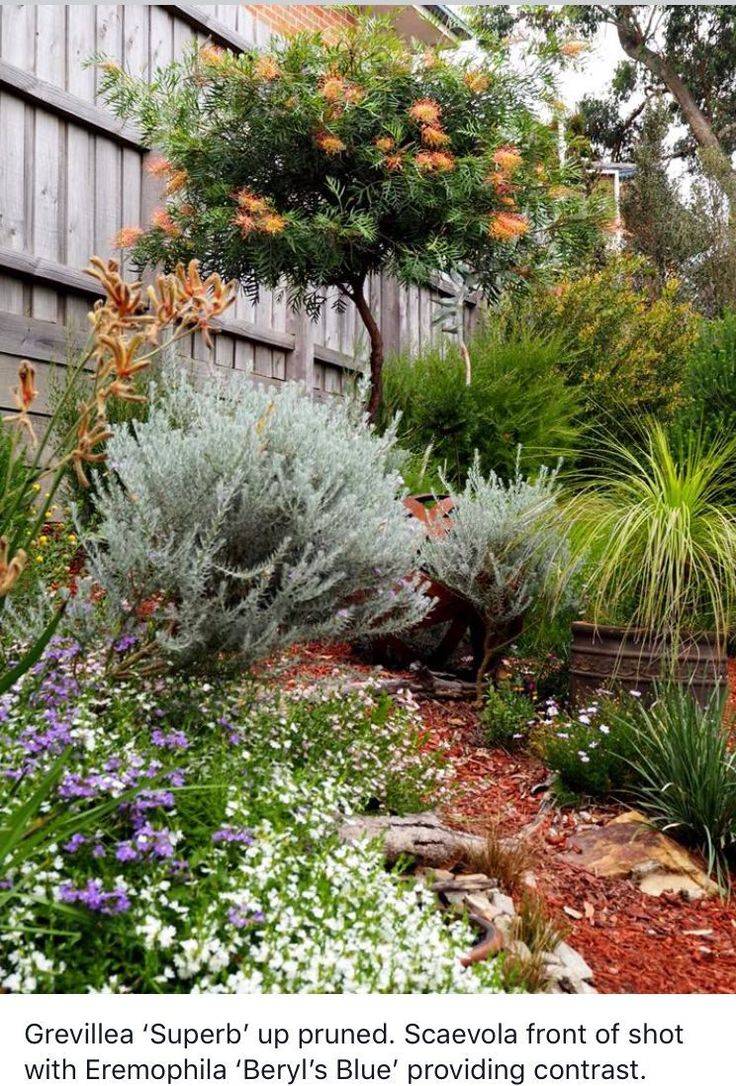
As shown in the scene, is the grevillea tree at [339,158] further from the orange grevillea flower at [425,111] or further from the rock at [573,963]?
the rock at [573,963]

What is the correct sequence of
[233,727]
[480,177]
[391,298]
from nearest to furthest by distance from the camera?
[233,727], [480,177], [391,298]

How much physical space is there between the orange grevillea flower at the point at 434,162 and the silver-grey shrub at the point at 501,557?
1893mm

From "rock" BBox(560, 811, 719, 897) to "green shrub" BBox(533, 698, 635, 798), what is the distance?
0.27 m

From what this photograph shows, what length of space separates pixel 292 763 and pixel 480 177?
3483 millimetres

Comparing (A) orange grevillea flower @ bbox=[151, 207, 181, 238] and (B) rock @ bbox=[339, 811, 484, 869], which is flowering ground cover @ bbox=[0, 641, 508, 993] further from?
(A) orange grevillea flower @ bbox=[151, 207, 181, 238]

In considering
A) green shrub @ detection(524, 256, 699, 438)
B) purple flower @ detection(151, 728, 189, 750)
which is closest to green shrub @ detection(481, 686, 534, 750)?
purple flower @ detection(151, 728, 189, 750)

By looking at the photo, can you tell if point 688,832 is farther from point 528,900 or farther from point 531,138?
point 531,138

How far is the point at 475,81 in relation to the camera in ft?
17.9

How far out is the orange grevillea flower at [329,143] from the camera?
518 centimetres

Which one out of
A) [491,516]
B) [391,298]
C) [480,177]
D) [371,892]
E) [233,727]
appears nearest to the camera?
[371,892]

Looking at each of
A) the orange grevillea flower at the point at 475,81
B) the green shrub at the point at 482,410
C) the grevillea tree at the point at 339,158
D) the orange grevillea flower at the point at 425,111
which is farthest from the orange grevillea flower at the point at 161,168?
the green shrub at the point at 482,410

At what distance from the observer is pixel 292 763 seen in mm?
3146

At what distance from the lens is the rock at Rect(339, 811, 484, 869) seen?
2730mm

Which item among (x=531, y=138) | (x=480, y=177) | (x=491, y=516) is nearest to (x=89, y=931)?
(x=491, y=516)
